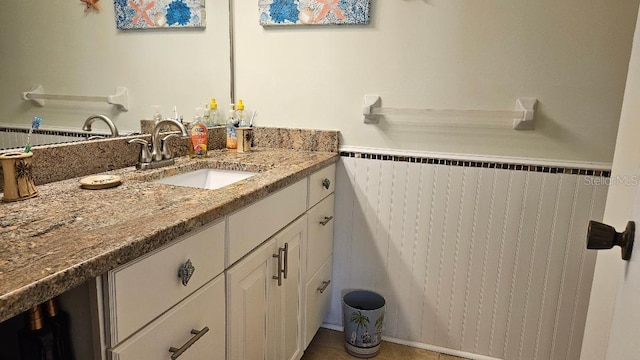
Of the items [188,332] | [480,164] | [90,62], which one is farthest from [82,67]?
[480,164]

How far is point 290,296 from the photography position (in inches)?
62.5

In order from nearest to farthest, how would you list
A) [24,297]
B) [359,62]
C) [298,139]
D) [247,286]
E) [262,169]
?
[24,297], [247,286], [262,169], [359,62], [298,139]

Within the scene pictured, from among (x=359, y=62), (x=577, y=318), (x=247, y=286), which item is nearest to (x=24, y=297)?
(x=247, y=286)

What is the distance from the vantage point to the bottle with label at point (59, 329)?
75cm

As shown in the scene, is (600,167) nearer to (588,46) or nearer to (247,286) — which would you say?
(588,46)

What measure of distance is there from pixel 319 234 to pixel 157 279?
3.50 ft

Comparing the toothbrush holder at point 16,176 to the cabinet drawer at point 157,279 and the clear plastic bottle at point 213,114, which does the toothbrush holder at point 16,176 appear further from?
the clear plastic bottle at point 213,114

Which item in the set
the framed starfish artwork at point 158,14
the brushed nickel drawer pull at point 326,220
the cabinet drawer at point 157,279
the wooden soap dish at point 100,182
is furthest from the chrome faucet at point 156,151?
the brushed nickel drawer pull at point 326,220

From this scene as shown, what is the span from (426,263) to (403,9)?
113 centimetres

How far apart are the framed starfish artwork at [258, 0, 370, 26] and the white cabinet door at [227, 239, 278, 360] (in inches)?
41.6

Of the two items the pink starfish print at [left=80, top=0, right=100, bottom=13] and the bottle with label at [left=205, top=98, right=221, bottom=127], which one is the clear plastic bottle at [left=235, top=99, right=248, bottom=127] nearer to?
the bottle with label at [left=205, top=98, right=221, bottom=127]

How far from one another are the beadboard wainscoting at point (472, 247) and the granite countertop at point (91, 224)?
0.65 metres

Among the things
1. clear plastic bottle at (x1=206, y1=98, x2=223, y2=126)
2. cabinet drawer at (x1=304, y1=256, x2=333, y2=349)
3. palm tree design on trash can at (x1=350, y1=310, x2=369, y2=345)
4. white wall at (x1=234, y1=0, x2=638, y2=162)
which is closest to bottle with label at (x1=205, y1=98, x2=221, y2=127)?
clear plastic bottle at (x1=206, y1=98, x2=223, y2=126)

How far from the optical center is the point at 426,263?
199cm
